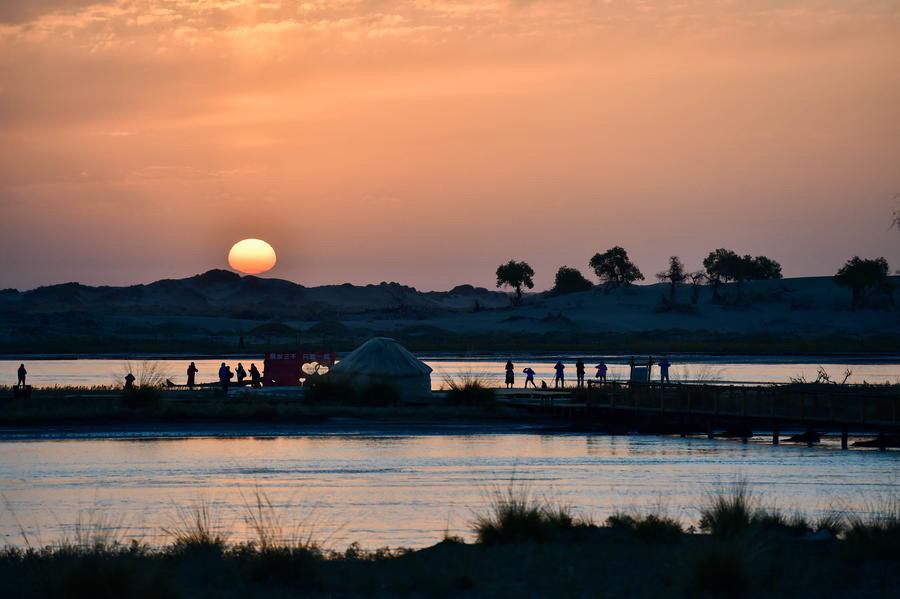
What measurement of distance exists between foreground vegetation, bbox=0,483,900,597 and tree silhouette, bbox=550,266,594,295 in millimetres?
171808

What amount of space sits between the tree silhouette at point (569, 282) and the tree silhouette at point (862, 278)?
148 ft

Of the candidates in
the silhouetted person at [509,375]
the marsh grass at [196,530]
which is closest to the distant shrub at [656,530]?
the marsh grass at [196,530]

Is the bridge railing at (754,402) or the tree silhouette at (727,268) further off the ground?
the tree silhouette at (727,268)

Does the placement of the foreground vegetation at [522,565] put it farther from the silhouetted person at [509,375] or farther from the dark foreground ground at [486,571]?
the silhouetted person at [509,375]

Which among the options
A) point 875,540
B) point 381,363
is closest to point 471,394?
point 381,363

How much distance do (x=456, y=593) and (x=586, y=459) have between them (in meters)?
19.1

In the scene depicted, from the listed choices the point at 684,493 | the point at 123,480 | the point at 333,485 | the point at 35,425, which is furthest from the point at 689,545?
the point at 35,425

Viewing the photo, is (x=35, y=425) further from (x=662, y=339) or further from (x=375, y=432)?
(x=662, y=339)

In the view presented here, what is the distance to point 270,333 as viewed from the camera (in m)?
146

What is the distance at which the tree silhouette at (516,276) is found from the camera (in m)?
182

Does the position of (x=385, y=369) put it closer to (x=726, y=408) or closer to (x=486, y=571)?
(x=726, y=408)

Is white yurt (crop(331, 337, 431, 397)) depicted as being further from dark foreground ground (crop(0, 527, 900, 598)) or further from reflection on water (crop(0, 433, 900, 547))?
dark foreground ground (crop(0, 527, 900, 598))

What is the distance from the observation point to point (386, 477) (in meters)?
28.4

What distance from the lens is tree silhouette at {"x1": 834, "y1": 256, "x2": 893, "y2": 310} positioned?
149 m
